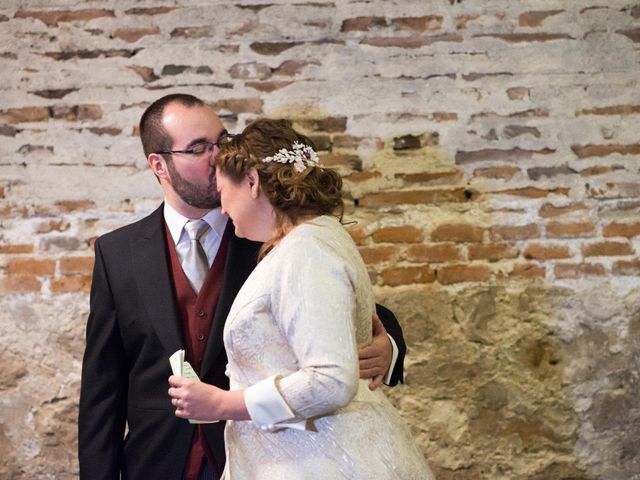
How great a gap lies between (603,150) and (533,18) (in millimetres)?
550

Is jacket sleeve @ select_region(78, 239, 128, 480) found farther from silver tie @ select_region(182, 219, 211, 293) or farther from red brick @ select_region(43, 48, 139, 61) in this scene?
red brick @ select_region(43, 48, 139, 61)

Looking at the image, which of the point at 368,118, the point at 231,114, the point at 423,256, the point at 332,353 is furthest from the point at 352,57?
the point at 332,353

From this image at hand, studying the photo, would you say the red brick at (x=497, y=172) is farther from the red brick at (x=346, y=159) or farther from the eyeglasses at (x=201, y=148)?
the eyeglasses at (x=201, y=148)

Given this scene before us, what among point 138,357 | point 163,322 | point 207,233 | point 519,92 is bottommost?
point 138,357

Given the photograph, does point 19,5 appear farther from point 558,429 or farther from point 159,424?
point 558,429

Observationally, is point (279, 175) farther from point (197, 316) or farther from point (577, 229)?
point (577, 229)

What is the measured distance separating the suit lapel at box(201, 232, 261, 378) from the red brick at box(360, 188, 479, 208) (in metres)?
0.81

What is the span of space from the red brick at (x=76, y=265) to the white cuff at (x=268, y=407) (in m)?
1.55

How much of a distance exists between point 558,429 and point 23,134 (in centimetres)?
226

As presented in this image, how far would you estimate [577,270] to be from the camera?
298cm

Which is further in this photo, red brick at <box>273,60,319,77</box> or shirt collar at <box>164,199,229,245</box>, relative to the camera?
red brick at <box>273,60,319,77</box>

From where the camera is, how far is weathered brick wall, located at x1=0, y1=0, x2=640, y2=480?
9.73ft

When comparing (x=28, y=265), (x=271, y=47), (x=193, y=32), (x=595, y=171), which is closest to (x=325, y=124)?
(x=271, y=47)

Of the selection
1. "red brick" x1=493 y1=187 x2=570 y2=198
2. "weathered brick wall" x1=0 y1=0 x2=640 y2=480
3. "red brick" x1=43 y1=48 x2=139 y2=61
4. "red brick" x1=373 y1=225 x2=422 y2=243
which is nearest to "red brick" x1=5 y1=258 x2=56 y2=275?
"weathered brick wall" x1=0 y1=0 x2=640 y2=480
